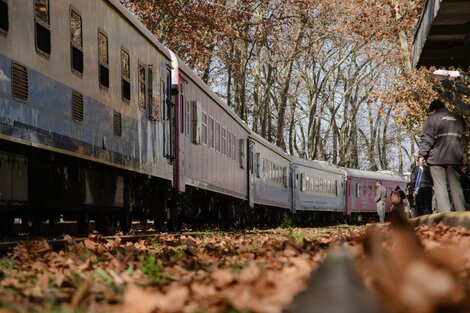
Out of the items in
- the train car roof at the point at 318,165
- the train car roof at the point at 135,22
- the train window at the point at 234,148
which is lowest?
the train window at the point at 234,148

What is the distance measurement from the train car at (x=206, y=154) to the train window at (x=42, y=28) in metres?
7.17

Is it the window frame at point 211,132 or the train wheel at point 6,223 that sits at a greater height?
the window frame at point 211,132

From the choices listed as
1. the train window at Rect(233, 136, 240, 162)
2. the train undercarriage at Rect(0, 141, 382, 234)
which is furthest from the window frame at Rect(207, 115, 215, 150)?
the train window at Rect(233, 136, 240, 162)

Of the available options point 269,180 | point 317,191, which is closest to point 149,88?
point 269,180

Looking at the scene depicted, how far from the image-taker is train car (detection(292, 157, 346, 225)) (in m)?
40.5

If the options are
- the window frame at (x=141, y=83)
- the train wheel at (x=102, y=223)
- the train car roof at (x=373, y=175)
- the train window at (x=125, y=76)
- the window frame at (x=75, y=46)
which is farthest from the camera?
the train car roof at (x=373, y=175)

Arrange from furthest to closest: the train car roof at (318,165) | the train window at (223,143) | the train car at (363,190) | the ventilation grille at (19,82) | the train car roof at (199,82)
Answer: the train car at (363,190)
the train car roof at (318,165)
the train window at (223,143)
the train car roof at (199,82)
the ventilation grille at (19,82)

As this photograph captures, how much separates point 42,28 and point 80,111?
1579 mm

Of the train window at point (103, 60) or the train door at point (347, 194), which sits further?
the train door at point (347, 194)

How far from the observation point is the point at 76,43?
1096cm

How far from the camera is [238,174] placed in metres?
26.1

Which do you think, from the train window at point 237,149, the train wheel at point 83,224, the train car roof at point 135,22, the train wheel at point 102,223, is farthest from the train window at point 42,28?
the train window at point 237,149

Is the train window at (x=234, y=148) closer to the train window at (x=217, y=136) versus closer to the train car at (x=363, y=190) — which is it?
the train window at (x=217, y=136)

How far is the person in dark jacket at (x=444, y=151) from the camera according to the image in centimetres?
1179
